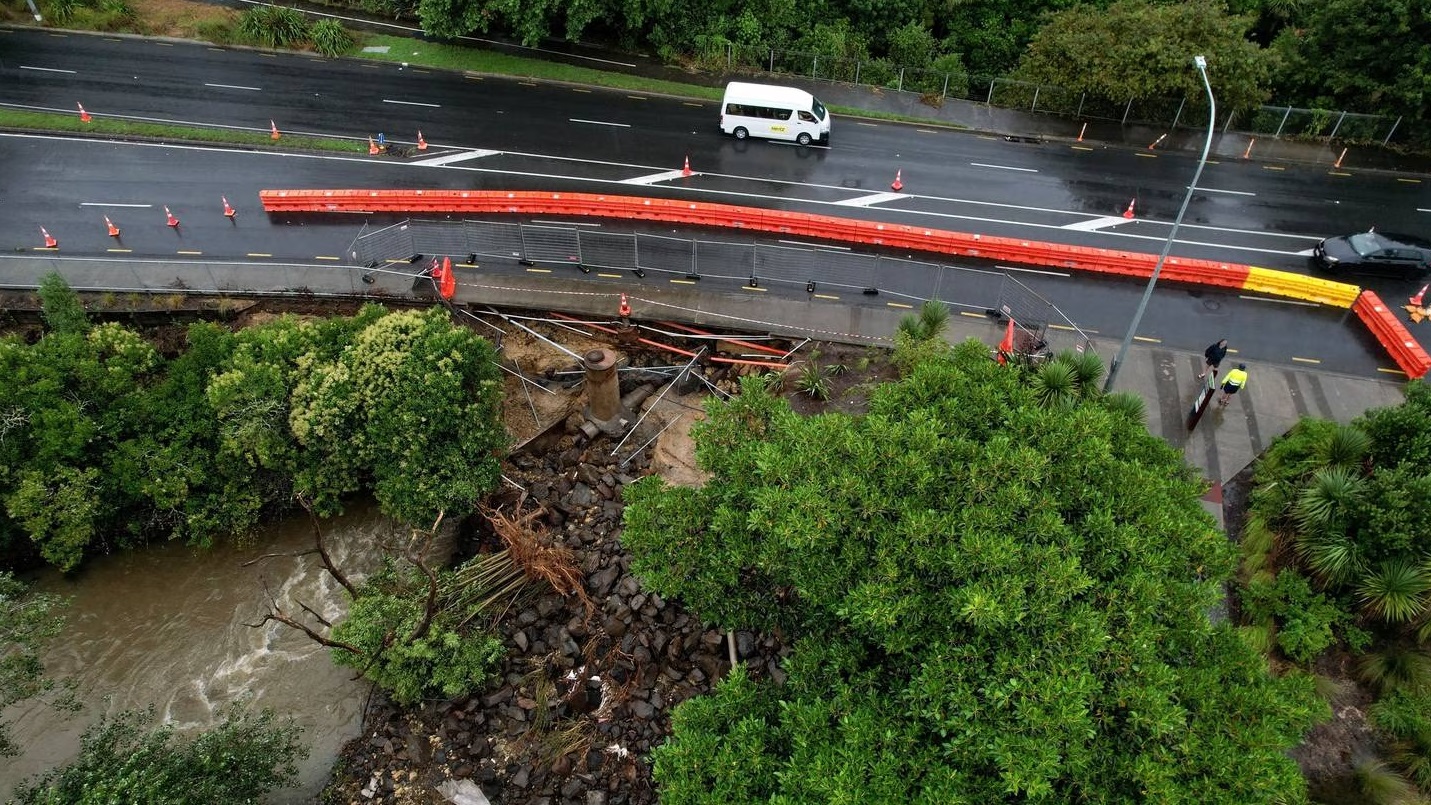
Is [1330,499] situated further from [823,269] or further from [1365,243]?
[1365,243]

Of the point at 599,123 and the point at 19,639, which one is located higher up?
the point at 599,123

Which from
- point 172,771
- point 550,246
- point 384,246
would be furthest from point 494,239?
point 172,771

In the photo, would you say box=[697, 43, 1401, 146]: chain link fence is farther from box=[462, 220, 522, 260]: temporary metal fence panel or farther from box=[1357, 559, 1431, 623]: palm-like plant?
box=[1357, 559, 1431, 623]: palm-like plant

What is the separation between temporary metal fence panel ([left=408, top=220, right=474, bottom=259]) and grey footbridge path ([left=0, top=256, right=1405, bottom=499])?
885 millimetres

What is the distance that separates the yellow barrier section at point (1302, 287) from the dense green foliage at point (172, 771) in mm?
32680

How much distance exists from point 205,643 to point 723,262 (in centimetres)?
1930

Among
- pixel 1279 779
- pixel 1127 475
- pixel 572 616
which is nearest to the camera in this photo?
pixel 1279 779

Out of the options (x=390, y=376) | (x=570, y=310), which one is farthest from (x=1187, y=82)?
(x=390, y=376)

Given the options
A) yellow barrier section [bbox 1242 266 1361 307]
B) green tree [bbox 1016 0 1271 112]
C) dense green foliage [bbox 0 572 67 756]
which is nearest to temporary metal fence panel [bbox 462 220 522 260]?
dense green foliage [bbox 0 572 67 756]

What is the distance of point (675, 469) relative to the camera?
24.1m

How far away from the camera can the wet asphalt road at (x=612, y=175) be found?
2862 centimetres

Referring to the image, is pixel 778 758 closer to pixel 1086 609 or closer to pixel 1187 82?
pixel 1086 609

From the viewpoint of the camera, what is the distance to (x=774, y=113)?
3384 cm

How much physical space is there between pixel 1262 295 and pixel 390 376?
29123 mm
